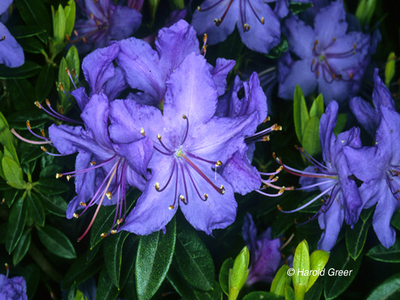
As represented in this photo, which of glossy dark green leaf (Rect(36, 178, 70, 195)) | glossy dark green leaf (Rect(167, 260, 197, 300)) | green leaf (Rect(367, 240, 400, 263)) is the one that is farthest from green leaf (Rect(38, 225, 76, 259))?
green leaf (Rect(367, 240, 400, 263))

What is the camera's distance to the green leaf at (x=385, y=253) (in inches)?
41.8

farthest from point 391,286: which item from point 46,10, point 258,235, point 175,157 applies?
point 46,10

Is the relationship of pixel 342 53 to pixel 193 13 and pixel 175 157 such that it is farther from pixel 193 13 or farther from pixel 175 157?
pixel 175 157

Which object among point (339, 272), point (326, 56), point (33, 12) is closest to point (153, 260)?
point (339, 272)

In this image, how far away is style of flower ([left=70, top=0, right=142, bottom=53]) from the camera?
1176mm

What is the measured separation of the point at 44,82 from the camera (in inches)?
46.7

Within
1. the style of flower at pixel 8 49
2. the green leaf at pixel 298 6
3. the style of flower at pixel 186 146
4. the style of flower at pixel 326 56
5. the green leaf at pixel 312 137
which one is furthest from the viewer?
the style of flower at pixel 326 56

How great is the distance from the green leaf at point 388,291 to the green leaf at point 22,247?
993 millimetres

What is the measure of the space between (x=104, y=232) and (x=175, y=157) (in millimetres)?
264

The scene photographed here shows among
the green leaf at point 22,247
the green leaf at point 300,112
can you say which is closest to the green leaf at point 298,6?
the green leaf at point 300,112

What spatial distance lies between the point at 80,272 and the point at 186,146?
0.53 metres

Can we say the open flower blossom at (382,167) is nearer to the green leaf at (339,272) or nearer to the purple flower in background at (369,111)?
the purple flower in background at (369,111)

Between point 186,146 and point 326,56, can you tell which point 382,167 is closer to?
point 186,146

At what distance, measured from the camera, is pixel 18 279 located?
1099 millimetres
